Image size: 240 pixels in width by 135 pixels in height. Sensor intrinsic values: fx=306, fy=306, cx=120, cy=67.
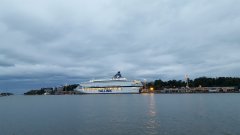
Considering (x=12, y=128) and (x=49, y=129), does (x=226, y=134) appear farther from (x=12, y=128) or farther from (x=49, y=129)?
(x=12, y=128)

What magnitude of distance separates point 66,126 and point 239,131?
21.8 metres

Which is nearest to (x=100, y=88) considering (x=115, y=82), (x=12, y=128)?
(x=115, y=82)

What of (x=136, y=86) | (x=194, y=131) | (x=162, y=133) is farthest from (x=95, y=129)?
(x=136, y=86)

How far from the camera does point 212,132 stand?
3391 centimetres

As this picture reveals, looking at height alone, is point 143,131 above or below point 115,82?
below

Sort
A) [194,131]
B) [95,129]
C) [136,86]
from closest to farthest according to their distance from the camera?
1. [194,131]
2. [95,129]
3. [136,86]

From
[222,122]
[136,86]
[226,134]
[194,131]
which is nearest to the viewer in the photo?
[226,134]

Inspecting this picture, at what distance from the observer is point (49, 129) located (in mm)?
39125

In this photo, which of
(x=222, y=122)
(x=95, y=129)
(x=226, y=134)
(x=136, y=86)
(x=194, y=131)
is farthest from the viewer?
(x=136, y=86)

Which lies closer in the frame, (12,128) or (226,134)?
(226,134)

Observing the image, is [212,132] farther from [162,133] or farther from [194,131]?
[162,133]

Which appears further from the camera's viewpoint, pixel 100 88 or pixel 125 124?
pixel 100 88

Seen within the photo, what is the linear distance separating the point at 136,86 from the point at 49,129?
153024mm

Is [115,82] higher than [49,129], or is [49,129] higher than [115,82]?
[115,82]
